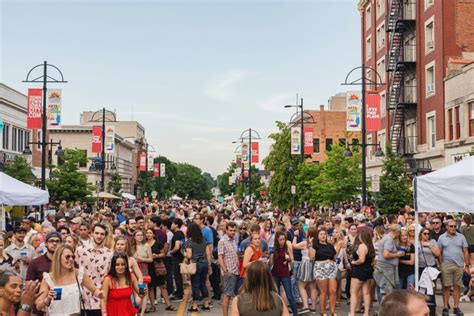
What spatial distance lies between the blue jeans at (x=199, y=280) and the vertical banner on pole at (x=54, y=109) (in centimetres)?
1735

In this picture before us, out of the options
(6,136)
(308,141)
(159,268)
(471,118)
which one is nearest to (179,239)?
(159,268)

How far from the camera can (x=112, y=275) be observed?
26.0 ft

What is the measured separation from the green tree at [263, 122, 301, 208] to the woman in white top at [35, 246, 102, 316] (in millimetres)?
35777

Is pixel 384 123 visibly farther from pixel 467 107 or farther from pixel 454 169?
pixel 454 169

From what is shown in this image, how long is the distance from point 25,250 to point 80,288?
3.37 metres

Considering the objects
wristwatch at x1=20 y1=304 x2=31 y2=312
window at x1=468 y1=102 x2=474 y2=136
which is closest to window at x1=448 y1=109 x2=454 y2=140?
window at x1=468 y1=102 x2=474 y2=136

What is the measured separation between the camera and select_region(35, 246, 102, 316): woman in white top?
7.50 meters

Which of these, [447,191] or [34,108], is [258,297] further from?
[34,108]

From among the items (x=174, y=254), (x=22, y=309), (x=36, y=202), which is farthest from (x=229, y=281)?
(x=36, y=202)

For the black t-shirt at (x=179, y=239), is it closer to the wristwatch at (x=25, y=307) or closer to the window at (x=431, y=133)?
the wristwatch at (x=25, y=307)

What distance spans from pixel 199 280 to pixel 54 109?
17.7 metres

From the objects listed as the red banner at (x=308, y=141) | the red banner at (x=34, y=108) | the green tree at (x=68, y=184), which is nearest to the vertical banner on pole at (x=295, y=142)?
the red banner at (x=308, y=141)

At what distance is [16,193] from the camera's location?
15070mm

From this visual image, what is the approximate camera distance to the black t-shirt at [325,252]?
1206 cm
